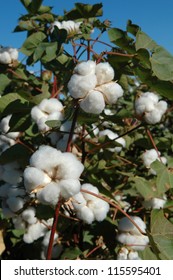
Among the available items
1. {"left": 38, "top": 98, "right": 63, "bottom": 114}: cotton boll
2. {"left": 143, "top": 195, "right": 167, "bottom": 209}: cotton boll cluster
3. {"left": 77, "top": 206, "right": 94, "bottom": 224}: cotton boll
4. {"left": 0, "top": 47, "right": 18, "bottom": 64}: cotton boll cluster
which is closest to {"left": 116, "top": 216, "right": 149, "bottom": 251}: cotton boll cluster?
{"left": 143, "top": 195, "right": 167, "bottom": 209}: cotton boll cluster

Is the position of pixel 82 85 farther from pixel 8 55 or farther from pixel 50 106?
pixel 8 55

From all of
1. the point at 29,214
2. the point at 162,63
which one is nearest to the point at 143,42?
the point at 162,63

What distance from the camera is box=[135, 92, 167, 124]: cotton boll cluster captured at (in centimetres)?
181

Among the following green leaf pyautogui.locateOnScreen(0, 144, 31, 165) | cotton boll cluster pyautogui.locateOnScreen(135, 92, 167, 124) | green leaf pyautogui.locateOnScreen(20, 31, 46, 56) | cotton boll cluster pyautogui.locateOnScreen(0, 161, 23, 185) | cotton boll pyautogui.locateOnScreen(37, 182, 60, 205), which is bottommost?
cotton boll pyautogui.locateOnScreen(37, 182, 60, 205)

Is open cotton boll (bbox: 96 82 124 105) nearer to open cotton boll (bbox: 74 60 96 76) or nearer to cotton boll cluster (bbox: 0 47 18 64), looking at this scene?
open cotton boll (bbox: 74 60 96 76)

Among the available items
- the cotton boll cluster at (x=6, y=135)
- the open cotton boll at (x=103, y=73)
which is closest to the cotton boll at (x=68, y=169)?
the open cotton boll at (x=103, y=73)

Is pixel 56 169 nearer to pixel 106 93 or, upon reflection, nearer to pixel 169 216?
pixel 106 93

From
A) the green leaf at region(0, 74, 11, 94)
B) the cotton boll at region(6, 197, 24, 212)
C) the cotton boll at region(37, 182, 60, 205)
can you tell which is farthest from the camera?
the green leaf at region(0, 74, 11, 94)

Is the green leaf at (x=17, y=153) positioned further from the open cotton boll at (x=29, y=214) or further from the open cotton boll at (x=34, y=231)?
the open cotton boll at (x=34, y=231)

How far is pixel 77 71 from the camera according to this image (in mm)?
1275

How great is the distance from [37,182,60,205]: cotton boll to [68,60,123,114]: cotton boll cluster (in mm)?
265

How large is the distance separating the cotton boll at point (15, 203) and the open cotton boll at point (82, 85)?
2.22ft

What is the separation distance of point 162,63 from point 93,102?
0.90 ft

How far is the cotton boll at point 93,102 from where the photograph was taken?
4.01 feet
